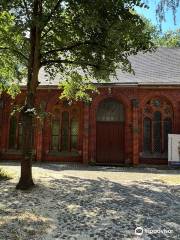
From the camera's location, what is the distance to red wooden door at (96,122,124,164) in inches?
773

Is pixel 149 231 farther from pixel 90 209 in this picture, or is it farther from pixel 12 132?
pixel 12 132

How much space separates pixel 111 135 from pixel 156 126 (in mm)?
2981

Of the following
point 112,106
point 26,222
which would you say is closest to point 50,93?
point 112,106

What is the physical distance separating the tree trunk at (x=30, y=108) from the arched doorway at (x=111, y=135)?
8.68 meters

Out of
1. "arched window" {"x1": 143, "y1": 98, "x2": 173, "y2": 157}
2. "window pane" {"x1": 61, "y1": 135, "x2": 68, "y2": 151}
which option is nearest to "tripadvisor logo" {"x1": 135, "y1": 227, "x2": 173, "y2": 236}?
"arched window" {"x1": 143, "y1": 98, "x2": 173, "y2": 157}

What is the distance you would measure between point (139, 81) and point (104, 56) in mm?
7641

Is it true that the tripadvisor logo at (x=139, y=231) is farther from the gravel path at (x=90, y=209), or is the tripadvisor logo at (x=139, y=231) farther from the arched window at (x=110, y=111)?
the arched window at (x=110, y=111)

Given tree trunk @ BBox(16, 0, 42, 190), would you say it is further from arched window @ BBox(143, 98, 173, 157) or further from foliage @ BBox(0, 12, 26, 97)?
arched window @ BBox(143, 98, 173, 157)

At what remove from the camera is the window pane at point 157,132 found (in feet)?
64.1

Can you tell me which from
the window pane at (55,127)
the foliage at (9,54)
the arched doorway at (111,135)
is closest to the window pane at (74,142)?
the window pane at (55,127)

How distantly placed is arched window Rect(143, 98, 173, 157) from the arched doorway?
157cm

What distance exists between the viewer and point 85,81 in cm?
1644

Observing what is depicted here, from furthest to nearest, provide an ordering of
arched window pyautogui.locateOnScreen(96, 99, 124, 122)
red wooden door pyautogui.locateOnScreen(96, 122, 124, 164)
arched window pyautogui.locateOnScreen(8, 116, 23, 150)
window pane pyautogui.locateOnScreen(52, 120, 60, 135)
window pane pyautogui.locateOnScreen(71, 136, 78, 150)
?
arched window pyautogui.locateOnScreen(8, 116, 23, 150) → window pane pyautogui.locateOnScreen(52, 120, 60, 135) → window pane pyautogui.locateOnScreen(71, 136, 78, 150) → arched window pyautogui.locateOnScreen(96, 99, 124, 122) → red wooden door pyautogui.locateOnScreen(96, 122, 124, 164)

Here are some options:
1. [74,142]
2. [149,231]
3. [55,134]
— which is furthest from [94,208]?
[55,134]
